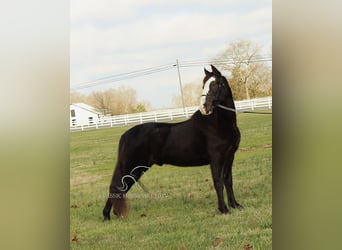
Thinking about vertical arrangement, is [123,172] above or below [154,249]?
above

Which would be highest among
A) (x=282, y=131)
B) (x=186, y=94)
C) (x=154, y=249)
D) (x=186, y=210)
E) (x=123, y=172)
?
(x=186, y=94)

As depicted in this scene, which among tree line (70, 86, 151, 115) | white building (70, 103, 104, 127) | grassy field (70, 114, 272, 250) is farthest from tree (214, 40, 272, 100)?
white building (70, 103, 104, 127)

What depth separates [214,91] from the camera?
2.70 meters

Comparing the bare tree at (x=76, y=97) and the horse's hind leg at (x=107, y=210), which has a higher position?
the bare tree at (x=76, y=97)

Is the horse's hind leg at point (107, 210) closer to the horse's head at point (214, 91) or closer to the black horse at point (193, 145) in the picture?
the black horse at point (193, 145)

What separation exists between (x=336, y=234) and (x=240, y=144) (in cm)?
78

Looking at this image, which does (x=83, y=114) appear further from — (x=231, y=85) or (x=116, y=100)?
(x=231, y=85)

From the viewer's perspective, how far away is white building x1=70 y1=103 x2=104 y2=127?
8.99 feet

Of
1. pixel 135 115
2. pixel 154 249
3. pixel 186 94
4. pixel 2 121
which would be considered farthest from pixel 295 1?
pixel 2 121

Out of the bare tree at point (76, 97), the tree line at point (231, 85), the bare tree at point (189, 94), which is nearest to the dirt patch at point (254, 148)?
the tree line at point (231, 85)

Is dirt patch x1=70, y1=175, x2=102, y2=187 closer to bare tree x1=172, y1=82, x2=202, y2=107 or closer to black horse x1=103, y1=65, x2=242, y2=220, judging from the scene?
black horse x1=103, y1=65, x2=242, y2=220

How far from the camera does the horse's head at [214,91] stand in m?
2.70

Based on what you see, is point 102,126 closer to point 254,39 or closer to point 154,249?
point 154,249

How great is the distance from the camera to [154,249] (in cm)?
267
